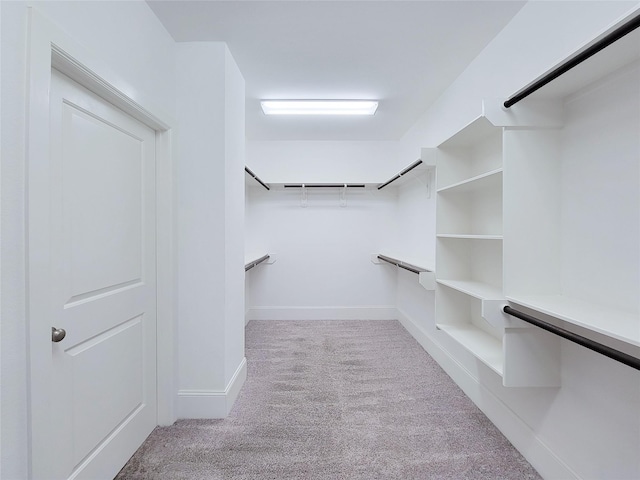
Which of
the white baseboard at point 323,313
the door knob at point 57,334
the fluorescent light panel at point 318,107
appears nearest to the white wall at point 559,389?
the fluorescent light panel at point 318,107

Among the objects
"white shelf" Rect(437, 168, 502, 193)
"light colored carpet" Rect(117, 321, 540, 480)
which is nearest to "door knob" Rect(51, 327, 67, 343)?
"light colored carpet" Rect(117, 321, 540, 480)

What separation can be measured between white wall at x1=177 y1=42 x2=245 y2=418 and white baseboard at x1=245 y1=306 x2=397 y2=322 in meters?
2.04

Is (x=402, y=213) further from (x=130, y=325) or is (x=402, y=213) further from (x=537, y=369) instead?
(x=130, y=325)

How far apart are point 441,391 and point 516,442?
62 centimetres

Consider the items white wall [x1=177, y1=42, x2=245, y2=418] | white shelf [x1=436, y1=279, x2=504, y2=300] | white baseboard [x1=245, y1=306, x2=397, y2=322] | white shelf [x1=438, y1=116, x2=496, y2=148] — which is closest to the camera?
white shelf [x1=436, y1=279, x2=504, y2=300]

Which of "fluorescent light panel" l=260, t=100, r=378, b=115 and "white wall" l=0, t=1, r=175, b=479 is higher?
"fluorescent light panel" l=260, t=100, r=378, b=115

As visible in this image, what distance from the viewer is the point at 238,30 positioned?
1789 mm

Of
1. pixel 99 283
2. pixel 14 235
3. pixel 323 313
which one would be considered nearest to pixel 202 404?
pixel 99 283

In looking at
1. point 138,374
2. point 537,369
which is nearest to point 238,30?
point 138,374

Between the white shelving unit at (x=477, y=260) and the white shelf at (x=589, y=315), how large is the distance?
0.56ft

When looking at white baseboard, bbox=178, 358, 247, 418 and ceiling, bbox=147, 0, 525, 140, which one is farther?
white baseboard, bbox=178, 358, 247, 418

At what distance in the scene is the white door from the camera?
45.3 inches

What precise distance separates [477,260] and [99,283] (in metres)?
2.26

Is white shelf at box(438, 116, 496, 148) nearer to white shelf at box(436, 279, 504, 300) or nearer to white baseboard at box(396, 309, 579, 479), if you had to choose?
white shelf at box(436, 279, 504, 300)
